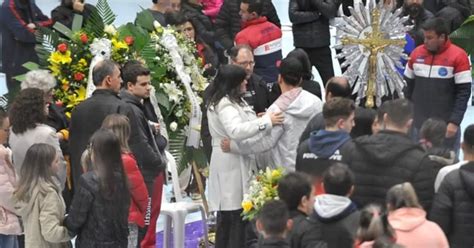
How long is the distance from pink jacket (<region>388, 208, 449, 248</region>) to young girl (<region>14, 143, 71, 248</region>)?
7.76ft

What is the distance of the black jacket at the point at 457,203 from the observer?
23.4 ft

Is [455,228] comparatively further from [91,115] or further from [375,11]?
[375,11]

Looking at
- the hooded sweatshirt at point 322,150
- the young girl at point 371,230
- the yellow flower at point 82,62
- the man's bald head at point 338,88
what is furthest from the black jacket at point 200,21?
the young girl at point 371,230

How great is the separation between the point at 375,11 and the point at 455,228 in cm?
361

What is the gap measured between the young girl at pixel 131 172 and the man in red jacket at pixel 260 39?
3.79 meters

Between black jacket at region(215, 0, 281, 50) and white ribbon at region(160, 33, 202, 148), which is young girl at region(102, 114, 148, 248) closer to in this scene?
white ribbon at region(160, 33, 202, 148)

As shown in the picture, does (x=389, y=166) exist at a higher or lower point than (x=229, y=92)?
lower

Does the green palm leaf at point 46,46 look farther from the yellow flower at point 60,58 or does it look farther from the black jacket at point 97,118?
the black jacket at point 97,118

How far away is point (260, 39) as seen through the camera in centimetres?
1196

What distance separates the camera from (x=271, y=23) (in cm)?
1236

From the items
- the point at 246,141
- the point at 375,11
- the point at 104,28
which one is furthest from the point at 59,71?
the point at 375,11

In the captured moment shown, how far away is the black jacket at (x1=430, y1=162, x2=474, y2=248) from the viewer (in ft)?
23.4

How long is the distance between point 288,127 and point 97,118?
1.37 meters

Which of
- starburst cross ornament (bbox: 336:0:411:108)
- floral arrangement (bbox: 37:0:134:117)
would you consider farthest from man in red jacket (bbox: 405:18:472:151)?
floral arrangement (bbox: 37:0:134:117)
